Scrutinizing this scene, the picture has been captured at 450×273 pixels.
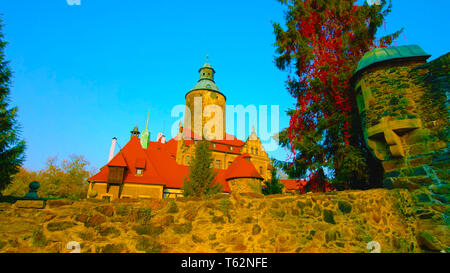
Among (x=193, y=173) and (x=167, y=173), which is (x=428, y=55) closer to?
(x=193, y=173)

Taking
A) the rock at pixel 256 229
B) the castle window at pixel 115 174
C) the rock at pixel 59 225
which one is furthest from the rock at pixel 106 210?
the castle window at pixel 115 174

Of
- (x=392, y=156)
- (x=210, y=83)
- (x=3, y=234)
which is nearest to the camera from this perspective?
(x=3, y=234)

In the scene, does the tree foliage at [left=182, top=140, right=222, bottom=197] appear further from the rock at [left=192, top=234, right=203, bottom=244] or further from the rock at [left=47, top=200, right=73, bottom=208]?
the rock at [left=47, top=200, right=73, bottom=208]

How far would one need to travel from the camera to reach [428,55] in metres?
5.84

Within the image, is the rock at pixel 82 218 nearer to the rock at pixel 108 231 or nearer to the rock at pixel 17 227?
the rock at pixel 108 231

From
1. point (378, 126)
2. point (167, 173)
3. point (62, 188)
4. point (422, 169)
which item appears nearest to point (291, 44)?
point (378, 126)

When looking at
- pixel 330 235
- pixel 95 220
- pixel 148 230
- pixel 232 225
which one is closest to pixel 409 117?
pixel 330 235

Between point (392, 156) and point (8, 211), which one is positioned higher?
point (392, 156)

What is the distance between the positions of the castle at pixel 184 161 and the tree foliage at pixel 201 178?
1.76 meters

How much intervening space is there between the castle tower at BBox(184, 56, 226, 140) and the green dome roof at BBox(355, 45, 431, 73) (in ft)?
111

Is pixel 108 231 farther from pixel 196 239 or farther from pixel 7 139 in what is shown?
pixel 7 139

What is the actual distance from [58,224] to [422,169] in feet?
24.9

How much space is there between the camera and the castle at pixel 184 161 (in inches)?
838

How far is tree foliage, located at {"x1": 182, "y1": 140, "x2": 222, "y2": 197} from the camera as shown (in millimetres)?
20172
